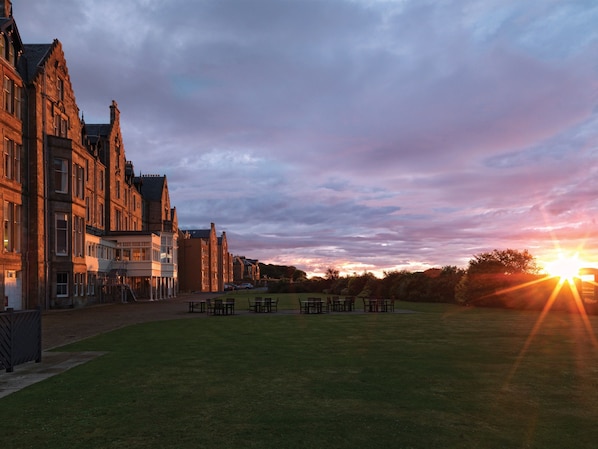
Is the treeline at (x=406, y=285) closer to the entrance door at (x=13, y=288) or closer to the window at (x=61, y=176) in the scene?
the window at (x=61, y=176)

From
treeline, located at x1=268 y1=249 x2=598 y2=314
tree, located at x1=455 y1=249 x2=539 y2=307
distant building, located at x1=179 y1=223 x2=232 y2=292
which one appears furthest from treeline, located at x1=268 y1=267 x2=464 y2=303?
distant building, located at x1=179 y1=223 x2=232 y2=292

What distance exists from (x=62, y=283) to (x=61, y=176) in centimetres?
831

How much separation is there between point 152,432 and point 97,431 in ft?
2.56

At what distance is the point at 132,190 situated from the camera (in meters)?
64.6

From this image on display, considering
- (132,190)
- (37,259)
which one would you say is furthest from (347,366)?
(132,190)

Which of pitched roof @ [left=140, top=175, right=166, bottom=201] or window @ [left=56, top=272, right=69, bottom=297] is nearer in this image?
window @ [left=56, top=272, right=69, bottom=297]

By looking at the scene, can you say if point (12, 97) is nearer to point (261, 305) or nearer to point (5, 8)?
point (5, 8)

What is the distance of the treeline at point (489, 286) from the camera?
104 ft

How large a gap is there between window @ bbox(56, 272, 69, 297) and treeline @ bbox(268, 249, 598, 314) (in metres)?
26.2

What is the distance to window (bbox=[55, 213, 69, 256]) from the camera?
38.4 meters

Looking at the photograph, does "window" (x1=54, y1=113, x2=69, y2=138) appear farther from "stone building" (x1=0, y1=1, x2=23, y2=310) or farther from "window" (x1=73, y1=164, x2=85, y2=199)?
"stone building" (x1=0, y1=1, x2=23, y2=310)

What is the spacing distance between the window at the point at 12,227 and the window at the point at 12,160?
1.92 metres

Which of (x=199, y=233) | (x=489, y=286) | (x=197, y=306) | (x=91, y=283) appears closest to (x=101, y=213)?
(x=91, y=283)

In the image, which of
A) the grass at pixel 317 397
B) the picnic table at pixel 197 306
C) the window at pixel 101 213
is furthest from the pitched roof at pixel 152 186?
the grass at pixel 317 397
